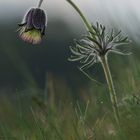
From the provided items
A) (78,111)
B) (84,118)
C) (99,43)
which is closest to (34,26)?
(99,43)

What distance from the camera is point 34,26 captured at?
4453 mm

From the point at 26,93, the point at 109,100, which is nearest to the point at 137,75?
the point at 109,100

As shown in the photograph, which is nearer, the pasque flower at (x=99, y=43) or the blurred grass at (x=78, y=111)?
the blurred grass at (x=78, y=111)

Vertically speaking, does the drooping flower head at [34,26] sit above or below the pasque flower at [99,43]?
above

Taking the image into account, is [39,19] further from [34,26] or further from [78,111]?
[78,111]

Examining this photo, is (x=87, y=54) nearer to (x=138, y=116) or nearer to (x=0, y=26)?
(x=138, y=116)

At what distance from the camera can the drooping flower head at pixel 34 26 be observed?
4.42 meters

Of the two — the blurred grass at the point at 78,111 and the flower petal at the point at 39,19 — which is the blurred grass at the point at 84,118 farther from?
the flower petal at the point at 39,19

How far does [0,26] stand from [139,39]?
19.9 m

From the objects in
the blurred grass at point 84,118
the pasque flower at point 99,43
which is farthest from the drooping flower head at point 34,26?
the blurred grass at point 84,118

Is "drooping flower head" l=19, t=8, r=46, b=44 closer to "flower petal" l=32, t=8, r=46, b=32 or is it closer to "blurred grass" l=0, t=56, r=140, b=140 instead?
"flower petal" l=32, t=8, r=46, b=32

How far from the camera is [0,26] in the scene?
2464cm

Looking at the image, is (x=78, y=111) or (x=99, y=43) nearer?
(x=99, y=43)

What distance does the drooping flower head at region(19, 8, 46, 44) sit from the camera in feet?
14.5
